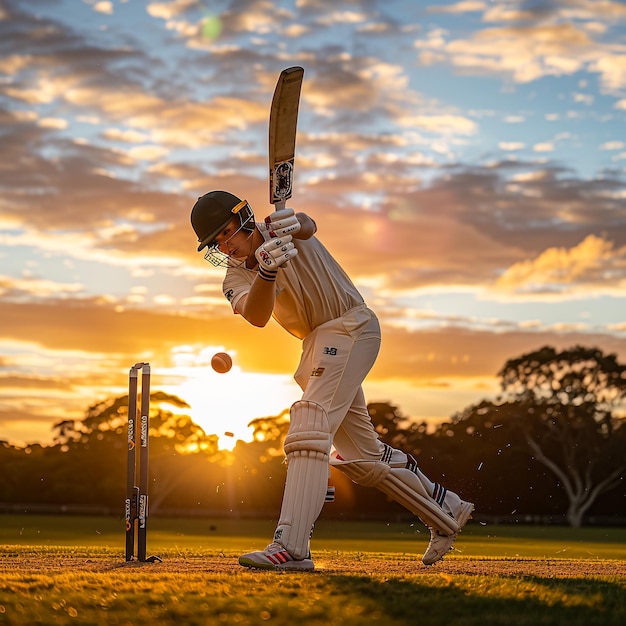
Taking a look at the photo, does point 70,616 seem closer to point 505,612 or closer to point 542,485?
point 505,612

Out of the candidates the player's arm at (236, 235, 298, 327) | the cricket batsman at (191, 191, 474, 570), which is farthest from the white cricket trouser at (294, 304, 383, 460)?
the player's arm at (236, 235, 298, 327)

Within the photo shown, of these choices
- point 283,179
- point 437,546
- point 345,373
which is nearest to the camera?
point 283,179

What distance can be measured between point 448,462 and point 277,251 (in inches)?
1473

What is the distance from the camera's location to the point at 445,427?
45562 millimetres

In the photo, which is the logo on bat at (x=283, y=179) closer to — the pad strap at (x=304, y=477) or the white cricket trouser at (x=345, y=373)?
the white cricket trouser at (x=345, y=373)

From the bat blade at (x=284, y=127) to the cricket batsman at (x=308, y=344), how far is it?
336 millimetres

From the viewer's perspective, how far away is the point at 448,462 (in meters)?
43.5

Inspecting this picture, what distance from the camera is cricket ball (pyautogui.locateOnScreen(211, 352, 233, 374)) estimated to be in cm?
766

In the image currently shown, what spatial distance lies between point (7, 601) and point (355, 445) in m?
3.28

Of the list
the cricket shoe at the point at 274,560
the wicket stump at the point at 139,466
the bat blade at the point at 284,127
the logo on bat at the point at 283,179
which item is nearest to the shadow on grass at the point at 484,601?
the cricket shoe at the point at 274,560

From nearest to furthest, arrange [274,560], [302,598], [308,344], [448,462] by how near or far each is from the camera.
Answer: [302,598]
[274,560]
[308,344]
[448,462]

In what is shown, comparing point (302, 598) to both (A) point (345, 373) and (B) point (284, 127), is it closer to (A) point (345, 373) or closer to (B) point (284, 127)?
(A) point (345, 373)

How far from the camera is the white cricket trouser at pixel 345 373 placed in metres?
7.77

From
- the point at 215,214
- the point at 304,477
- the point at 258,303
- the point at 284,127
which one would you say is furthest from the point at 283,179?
the point at 304,477
